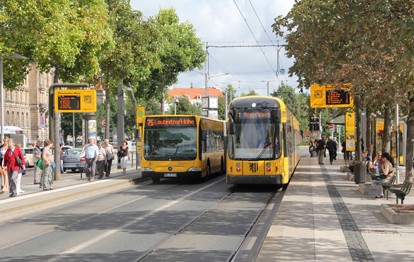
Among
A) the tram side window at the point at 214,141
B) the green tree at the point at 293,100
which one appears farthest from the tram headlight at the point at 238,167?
the green tree at the point at 293,100

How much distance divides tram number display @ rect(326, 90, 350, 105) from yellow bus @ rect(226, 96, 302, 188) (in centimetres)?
589

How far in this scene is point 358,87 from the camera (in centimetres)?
2344

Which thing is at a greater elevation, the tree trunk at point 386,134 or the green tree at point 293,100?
the green tree at point 293,100

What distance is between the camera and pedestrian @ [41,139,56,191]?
2345cm

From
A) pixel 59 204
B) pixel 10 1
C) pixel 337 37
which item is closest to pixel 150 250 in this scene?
pixel 337 37

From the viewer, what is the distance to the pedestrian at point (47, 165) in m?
23.5

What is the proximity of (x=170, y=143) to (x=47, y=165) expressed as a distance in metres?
6.60

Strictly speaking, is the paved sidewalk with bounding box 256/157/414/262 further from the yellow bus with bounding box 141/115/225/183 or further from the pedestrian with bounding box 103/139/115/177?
the pedestrian with bounding box 103/139/115/177

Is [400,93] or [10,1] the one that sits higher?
[10,1]

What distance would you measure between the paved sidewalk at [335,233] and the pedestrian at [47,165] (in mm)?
8378

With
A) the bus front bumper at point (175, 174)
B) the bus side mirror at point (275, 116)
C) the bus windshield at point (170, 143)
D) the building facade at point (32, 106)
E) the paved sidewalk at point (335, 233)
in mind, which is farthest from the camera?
the building facade at point (32, 106)

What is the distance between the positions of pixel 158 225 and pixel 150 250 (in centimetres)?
348

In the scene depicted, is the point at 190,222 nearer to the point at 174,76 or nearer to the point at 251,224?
the point at 251,224

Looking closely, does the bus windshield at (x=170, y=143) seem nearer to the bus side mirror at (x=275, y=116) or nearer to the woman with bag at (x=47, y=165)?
the woman with bag at (x=47, y=165)
